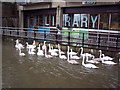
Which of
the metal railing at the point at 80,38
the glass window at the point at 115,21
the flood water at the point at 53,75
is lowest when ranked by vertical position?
the flood water at the point at 53,75

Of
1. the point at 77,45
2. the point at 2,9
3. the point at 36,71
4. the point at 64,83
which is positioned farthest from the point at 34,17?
the point at 64,83

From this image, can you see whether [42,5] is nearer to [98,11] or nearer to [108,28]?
[98,11]

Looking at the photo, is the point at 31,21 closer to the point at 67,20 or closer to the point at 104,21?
the point at 67,20

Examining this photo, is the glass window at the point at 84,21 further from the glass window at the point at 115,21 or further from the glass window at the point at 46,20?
the glass window at the point at 46,20

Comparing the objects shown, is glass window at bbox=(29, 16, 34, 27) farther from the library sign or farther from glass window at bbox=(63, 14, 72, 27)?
the library sign

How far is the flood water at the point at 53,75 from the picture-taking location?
7.20 m

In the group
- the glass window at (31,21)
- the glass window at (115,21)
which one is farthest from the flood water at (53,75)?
the glass window at (31,21)

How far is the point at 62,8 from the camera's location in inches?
827

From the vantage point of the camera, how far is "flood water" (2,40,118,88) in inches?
283

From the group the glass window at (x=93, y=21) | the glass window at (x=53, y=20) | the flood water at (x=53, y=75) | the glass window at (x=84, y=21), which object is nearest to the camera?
the flood water at (x=53, y=75)

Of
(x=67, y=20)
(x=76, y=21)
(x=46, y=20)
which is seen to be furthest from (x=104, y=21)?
(x=46, y=20)

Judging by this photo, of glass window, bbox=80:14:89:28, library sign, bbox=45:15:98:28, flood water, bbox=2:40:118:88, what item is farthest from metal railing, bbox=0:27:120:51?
flood water, bbox=2:40:118:88

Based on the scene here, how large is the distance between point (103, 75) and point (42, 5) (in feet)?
56.8

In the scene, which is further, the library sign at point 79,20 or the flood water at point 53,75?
the library sign at point 79,20
